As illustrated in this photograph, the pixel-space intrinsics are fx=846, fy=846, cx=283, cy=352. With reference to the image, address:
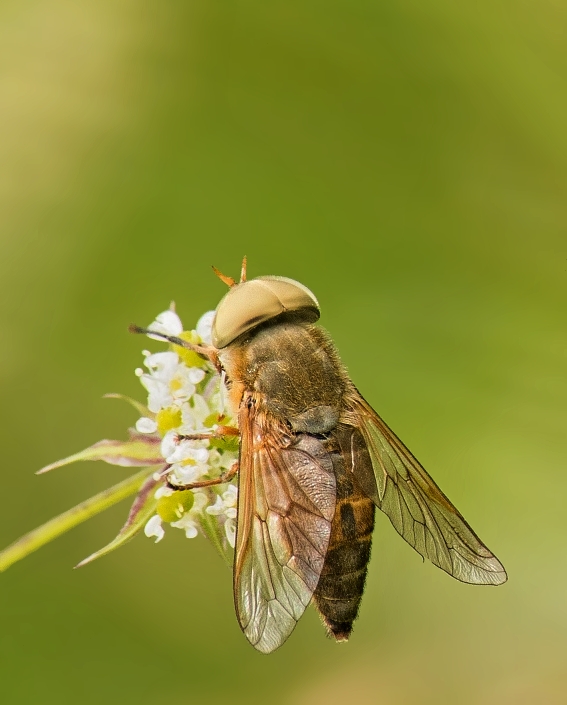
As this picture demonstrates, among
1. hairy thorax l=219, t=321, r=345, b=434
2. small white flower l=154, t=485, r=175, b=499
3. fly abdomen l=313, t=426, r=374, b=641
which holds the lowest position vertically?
fly abdomen l=313, t=426, r=374, b=641

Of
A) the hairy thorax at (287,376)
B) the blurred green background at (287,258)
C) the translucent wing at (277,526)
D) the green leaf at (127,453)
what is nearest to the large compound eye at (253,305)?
the hairy thorax at (287,376)

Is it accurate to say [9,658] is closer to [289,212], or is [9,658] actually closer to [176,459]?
[176,459]

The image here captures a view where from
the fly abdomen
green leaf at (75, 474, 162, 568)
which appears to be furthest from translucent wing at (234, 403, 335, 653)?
green leaf at (75, 474, 162, 568)

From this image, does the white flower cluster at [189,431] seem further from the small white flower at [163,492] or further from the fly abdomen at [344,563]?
the fly abdomen at [344,563]

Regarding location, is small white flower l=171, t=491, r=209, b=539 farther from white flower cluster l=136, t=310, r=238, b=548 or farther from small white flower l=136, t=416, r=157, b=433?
small white flower l=136, t=416, r=157, b=433

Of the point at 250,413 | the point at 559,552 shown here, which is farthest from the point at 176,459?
the point at 559,552
